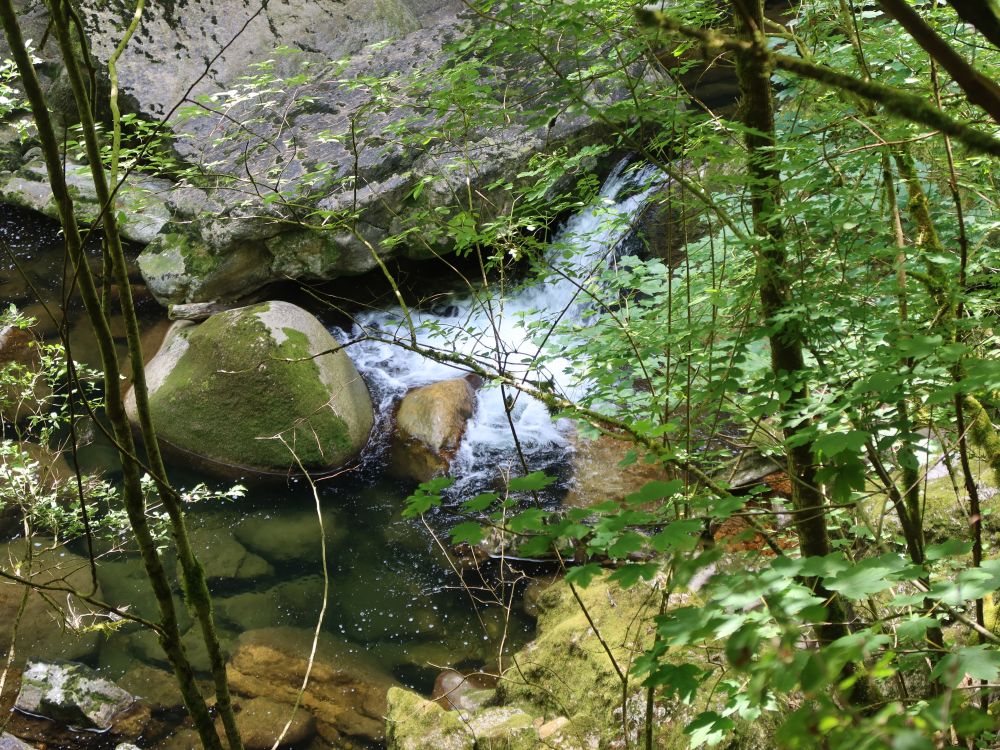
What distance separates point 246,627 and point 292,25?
7.63m

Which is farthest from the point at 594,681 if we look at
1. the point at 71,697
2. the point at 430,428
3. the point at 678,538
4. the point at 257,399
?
the point at 257,399

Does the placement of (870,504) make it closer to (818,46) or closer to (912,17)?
(818,46)

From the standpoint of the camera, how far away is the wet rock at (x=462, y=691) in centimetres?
412

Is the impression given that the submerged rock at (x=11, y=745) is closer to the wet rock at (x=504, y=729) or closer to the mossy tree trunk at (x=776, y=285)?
the wet rock at (x=504, y=729)

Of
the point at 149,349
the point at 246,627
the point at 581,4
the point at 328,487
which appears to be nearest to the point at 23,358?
the point at 149,349

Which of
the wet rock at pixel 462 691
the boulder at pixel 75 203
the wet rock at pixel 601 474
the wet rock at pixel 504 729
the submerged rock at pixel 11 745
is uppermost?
the boulder at pixel 75 203

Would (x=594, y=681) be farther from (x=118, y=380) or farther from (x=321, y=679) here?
(x=118, y=380)

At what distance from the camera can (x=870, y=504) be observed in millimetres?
4160

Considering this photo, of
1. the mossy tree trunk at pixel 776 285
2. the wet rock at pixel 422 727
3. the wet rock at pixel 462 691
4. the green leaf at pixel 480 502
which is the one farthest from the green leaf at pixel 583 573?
the wet rock at pixel 462 691

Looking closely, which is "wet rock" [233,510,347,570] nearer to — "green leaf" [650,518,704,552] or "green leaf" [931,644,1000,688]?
"green leaf" [650,518,704,552]

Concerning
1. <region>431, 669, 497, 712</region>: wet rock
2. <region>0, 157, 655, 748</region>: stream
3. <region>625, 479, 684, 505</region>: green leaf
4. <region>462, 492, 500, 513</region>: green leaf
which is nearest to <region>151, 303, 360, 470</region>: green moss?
<region>0, 157, 655, 748</region>: stream

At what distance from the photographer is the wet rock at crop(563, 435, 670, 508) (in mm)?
5727

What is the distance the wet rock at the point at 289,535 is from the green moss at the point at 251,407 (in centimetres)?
53

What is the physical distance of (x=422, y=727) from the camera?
3281mm
